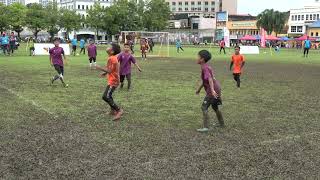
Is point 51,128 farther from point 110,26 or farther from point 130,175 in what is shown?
point 110,26

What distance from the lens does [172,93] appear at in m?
14.6

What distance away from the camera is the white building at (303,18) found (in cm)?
10975

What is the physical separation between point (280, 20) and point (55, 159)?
106m

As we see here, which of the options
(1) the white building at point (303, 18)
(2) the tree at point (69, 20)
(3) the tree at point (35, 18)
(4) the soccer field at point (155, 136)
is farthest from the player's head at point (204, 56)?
(1) the white building at point (303, 18)

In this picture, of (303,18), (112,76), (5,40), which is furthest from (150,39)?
(303,18)

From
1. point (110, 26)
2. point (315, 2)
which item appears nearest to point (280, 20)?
point (315, 2)

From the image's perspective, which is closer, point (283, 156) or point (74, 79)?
point (283, 156)

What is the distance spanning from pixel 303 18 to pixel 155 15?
39352mm

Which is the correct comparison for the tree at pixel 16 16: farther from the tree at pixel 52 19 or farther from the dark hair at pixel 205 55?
the dark hair at pixel 205 55

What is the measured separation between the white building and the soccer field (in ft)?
332

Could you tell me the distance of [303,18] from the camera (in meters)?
112

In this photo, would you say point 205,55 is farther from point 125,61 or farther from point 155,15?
point 155,15

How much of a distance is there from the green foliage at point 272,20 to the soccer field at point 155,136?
96253 mm

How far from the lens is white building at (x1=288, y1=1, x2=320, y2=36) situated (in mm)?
109750
